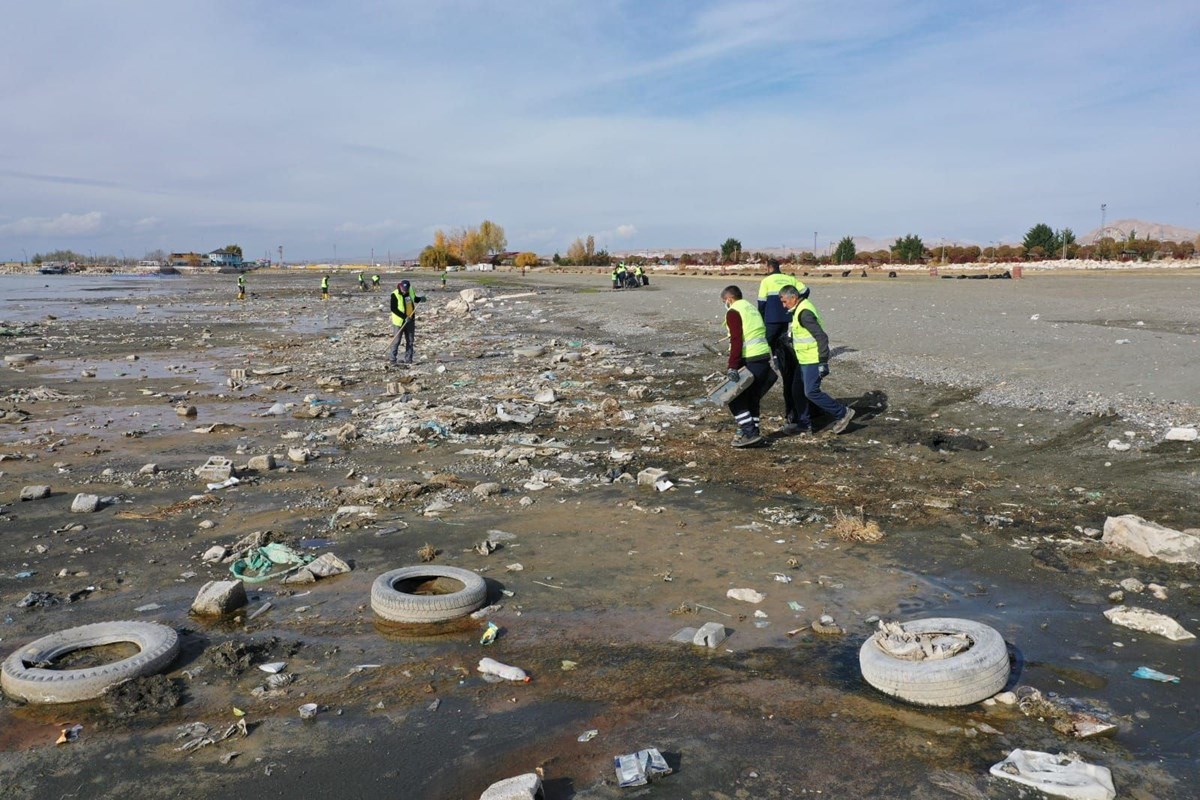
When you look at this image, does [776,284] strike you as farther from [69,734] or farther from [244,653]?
[69,734]

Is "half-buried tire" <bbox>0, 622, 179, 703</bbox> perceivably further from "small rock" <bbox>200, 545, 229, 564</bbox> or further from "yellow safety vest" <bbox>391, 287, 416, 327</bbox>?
"yellow safety vest" <bbox>391, 287, 416, 327</bbox>

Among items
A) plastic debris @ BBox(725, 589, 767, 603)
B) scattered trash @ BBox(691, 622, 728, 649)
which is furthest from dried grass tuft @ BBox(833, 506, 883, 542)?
scattered trash @ BBox(691, 622, 728, 649)

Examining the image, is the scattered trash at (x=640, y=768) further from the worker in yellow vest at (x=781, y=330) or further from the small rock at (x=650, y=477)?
the worker in yellow vest at (x=781, y=330)

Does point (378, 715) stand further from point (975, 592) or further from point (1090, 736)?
point (975, 592)

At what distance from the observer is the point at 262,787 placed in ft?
9.59

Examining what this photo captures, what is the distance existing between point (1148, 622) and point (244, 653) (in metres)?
4.57

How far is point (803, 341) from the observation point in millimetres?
8016


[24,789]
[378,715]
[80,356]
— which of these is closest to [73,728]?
[24,789]

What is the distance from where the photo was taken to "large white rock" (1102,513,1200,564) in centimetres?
470

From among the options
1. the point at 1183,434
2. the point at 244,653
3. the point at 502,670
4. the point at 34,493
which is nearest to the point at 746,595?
the point at 502,670

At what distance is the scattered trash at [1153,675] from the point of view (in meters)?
3.46

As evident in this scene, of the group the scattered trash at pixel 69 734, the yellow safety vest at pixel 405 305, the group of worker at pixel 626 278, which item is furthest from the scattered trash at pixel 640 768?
the group of worker at pixel 626 278

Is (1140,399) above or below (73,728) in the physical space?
above

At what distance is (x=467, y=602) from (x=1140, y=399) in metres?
7.37
